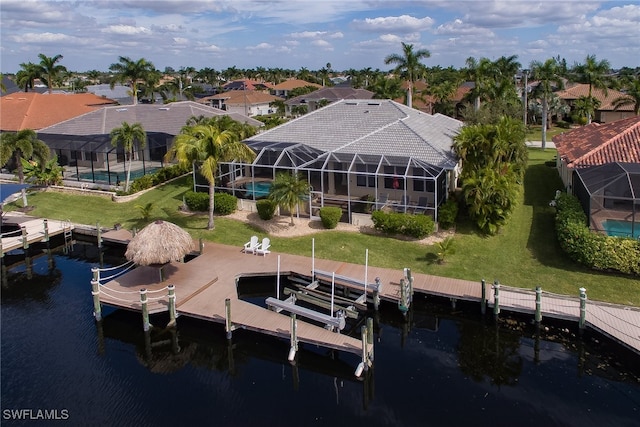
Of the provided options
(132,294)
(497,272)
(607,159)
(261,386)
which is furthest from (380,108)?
(261,386)

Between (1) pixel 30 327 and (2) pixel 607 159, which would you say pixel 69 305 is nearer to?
(1) pixel 30 327

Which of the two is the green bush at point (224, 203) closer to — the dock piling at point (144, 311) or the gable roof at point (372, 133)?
the gable roof at point (372, 133)

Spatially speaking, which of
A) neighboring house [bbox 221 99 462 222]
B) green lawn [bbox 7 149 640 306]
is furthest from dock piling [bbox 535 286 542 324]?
neighboring house [bbox 221 99 462 222]

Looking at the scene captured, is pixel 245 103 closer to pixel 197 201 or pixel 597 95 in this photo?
pixel 597 95

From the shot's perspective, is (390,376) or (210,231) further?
(210,231)

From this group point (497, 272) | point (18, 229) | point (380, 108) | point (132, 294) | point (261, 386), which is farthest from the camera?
point (380, 108)

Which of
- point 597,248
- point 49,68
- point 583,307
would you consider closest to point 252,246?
point 583,307

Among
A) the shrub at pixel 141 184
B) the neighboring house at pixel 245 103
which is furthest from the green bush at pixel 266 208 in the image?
the neighboring house at pixel 245 103
